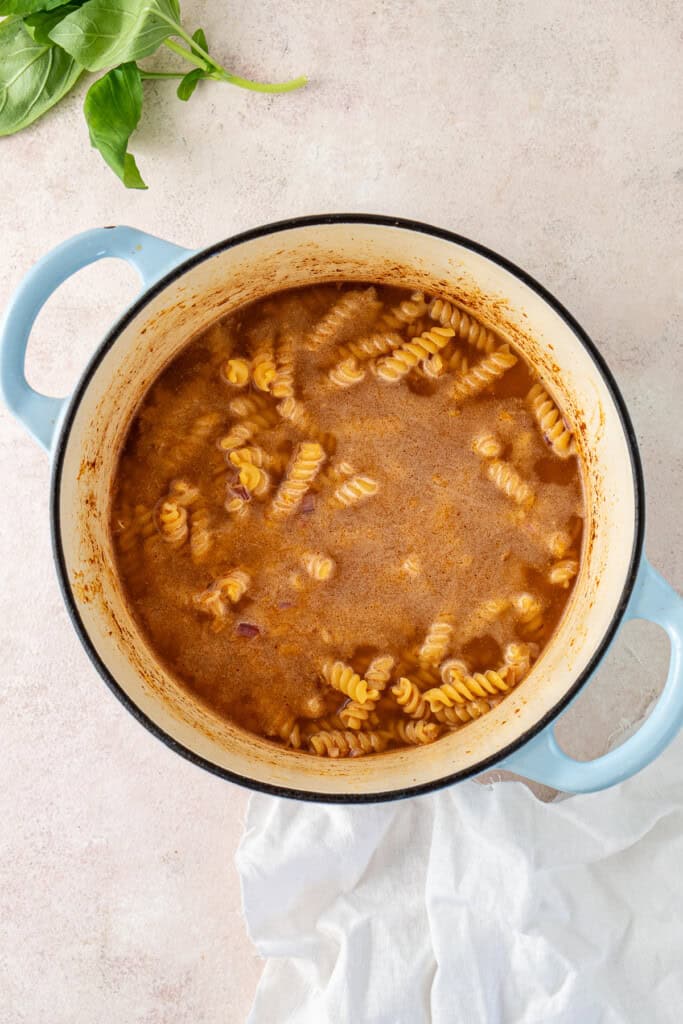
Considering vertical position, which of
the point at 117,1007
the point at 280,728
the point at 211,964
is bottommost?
the point at 117,1007

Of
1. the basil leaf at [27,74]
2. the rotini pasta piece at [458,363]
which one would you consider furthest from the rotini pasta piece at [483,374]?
the basil leaf at [27,74]

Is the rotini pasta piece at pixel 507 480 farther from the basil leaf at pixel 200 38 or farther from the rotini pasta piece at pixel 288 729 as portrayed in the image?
the basil leaf at pixel 200 38

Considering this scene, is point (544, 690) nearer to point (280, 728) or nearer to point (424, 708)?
point (424, 708)

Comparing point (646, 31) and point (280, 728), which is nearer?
point (280, 728)

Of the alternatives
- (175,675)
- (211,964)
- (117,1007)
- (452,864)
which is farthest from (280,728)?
(117,1007)

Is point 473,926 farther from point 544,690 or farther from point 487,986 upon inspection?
point 544,690

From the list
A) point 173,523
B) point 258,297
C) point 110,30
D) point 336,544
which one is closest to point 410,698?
point 336,544

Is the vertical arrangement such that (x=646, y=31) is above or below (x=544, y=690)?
above
